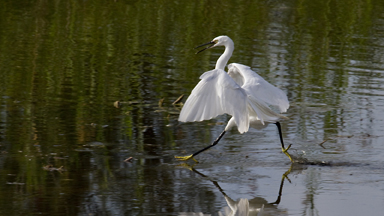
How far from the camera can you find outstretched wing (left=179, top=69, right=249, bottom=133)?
5867 millimetres

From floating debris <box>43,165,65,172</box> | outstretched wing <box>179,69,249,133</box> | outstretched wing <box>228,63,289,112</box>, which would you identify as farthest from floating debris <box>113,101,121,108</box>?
outstretched wing <box>179,69,249,133</box>

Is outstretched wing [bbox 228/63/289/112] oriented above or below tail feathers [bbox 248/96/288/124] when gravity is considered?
above

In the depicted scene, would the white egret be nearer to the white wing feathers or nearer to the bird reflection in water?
the white wing feathers

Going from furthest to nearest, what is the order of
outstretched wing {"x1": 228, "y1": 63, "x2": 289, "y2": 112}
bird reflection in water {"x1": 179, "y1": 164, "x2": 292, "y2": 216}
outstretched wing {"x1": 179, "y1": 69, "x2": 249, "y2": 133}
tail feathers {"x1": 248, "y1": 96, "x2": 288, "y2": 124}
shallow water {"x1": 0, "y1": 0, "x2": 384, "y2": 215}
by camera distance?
1. outstretched wing {"x1": 228, "y1": 63, "x2": 289, "y2": 112}
2. tail feathers {"x1": 248, "y1": 96, "x2": 288, "y2": 124}
3. outstretched wing {"x1": 179, "y1": 69, "x2": 249, "y2": 133}
4. shallow water {"x1": 0, "y1": 0, "x2": 384, "y2": 215}
5. bird reflection in water {"x1": 179, "y1": 164, "x2": 292, "y2": 216}

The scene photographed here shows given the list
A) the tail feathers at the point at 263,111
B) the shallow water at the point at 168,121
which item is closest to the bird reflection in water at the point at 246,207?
the shallow water at the point at 168,121

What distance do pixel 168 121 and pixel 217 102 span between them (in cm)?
202

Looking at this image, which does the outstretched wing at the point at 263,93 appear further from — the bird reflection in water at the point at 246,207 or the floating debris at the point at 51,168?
the floating debris at the point at 51,168

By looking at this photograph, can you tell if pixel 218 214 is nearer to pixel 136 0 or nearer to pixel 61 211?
pixel 61 211

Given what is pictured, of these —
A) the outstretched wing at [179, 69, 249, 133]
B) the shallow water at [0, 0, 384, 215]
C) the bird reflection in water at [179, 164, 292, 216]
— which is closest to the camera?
the bird reflection in water at [179, 164, 292, 216]

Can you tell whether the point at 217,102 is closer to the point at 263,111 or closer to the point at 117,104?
the point at 263,111

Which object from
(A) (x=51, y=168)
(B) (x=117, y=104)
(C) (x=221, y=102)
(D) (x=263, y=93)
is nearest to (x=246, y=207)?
(C) (x=221, y=102)

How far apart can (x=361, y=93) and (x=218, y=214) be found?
211 inches

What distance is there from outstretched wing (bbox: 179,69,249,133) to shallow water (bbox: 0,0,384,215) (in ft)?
1.90

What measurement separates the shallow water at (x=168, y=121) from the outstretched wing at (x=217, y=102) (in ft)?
1.90
